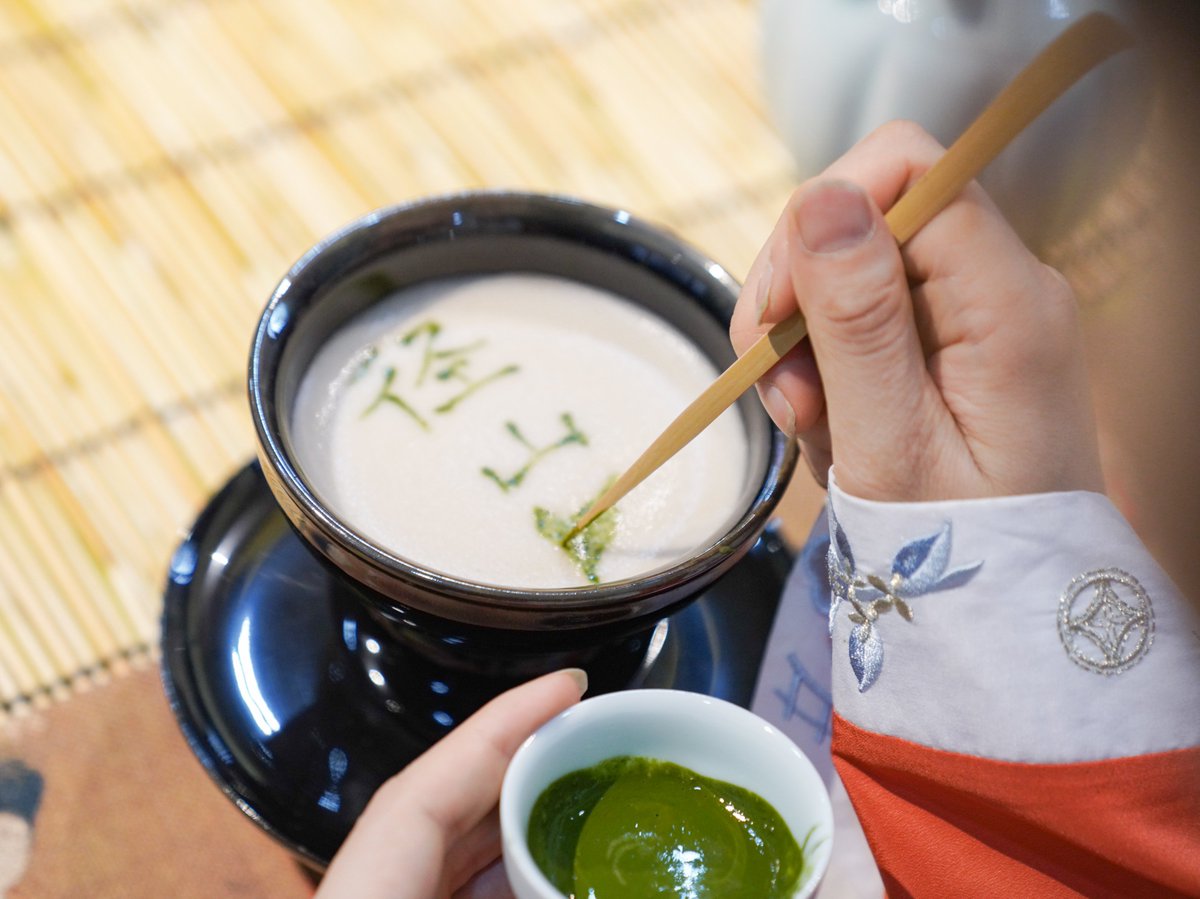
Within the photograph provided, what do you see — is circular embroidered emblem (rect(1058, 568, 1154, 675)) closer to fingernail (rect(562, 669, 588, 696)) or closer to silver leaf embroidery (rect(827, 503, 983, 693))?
silver leaf embroidery (rect(827, 503, 983, 693))

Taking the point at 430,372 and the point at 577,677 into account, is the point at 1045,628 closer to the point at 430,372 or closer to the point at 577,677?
the point at 577,677

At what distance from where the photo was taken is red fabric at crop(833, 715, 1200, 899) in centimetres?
63

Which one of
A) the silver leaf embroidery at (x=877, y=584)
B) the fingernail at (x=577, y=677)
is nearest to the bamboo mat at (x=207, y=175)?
the fingernail at (x=577, y=677)

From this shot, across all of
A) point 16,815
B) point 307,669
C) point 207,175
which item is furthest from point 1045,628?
point 207,175

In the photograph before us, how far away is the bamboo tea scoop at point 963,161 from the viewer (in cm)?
53

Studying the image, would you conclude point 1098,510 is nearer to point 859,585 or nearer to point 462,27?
point 859,585

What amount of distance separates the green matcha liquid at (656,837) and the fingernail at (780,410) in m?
0.22

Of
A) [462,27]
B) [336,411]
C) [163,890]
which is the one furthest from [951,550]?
[462,27]

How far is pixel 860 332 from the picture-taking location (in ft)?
2.08

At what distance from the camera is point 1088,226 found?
1.02 m

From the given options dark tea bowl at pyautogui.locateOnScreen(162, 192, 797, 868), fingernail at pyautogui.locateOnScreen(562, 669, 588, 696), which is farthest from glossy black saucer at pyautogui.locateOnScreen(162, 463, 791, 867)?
fingernail at pyautogui.locateOnScreen(562, 669, 588, 696)

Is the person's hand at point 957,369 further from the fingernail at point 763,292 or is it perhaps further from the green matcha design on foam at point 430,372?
the green matcha design on foam at point 430,372

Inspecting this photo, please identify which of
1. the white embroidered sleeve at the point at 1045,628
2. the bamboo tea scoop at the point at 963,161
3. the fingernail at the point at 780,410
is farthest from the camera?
the fingernail at the point at 780,410

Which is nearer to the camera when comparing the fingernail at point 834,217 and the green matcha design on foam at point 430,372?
the fingernail at point 834,217
